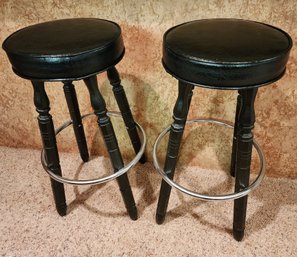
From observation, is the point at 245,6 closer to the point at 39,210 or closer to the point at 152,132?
the point at 152,132

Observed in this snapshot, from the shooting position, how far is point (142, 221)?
107 centimetres

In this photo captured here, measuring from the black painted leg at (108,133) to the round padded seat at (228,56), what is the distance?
20 cm

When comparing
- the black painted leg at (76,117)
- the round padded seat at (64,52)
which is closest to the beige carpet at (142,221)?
the black painted leg at (76,117)

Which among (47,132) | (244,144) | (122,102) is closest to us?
(244,144)

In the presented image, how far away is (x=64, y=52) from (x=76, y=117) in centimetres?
46

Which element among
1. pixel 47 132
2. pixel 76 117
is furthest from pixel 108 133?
pixel 76 117

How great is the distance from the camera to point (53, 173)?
95cm

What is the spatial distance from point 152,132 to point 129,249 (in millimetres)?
462

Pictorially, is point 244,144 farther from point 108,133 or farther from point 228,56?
point 108,133

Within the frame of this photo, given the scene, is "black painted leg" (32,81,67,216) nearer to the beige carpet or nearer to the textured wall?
the beige carpet

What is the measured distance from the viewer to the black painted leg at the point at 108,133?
2.66 ft

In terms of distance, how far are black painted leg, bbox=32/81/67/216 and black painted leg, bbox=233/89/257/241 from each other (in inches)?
21.0

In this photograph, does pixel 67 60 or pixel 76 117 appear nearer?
pixel 67 60

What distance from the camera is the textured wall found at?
36.8 inches
